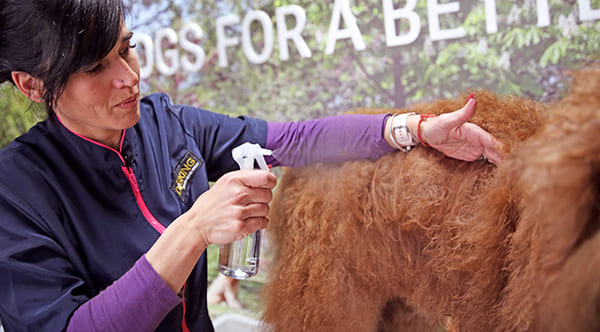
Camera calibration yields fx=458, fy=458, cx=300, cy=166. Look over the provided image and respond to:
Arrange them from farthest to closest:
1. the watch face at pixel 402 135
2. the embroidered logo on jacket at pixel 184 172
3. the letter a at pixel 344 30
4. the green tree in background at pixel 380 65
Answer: the letter a at pixel 344 30 < the green tree in background at pixel 380 65 < the embroidered logo on jacket at pixel 184 172 < the watch face at pixel 402 135

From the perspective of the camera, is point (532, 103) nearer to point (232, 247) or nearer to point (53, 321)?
point (232, 247)

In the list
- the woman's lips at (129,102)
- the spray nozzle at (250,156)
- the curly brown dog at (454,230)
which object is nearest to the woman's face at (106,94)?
the woman's lips at (129,102)

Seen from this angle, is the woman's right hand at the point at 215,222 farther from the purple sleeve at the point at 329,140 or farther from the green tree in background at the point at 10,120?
the green tree in background at the point at 10,120

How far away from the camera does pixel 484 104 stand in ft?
2.83

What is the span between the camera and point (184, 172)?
1048mm

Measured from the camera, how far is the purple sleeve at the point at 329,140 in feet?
3.07

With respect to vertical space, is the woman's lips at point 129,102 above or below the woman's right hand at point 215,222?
above

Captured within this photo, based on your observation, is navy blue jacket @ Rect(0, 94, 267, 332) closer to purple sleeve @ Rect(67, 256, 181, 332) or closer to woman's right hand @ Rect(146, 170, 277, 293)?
purple sleeve @ Rect(67, 256, 181, 332)

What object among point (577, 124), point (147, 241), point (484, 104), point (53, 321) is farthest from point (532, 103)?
point (53, 321)

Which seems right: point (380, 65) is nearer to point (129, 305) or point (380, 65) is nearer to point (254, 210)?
point (254, 210)

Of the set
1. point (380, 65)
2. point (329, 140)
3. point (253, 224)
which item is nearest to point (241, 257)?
point (253, 224)

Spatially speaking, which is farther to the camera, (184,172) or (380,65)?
(380,65)

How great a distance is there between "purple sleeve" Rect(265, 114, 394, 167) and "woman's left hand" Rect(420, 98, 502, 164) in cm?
10

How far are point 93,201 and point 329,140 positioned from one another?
508 millimetres
